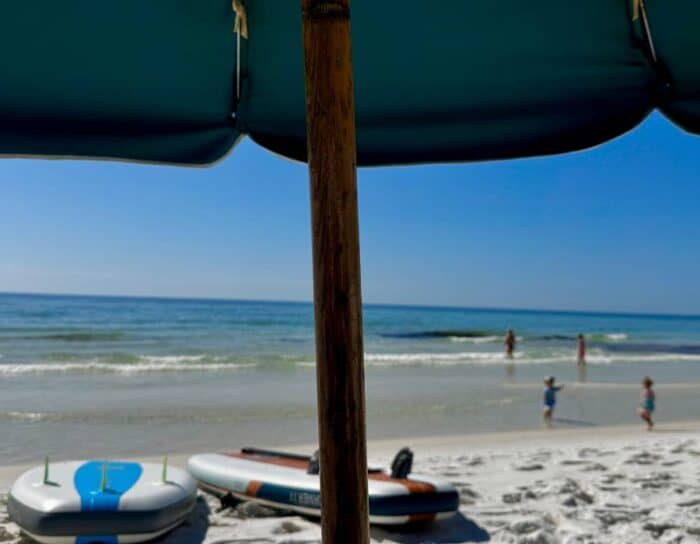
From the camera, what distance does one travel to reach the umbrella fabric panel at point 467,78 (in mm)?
1442

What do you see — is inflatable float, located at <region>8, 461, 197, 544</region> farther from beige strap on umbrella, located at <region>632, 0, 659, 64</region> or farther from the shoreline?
beige strap on umbrella, located at <region>632, 0, 659, 64</region>

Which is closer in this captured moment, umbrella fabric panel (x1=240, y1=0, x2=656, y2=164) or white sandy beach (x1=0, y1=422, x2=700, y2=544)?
umbrella fabric panel (x1=240, y1=0, x2=656, y2=164)

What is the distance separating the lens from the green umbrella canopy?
141 centimetres

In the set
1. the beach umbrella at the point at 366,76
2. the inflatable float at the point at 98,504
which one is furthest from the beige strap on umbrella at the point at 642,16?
the inflatable float at the point at 98,504

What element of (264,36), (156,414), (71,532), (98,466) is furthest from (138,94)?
(156,414)

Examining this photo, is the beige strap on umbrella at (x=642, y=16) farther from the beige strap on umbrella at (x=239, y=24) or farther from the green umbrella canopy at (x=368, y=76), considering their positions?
the beige strap on umbrella at (x=239, y=24)

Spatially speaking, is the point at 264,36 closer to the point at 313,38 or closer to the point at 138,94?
the point at 138,94

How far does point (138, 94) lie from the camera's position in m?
1.57

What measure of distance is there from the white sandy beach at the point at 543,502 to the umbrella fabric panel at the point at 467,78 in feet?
9.47

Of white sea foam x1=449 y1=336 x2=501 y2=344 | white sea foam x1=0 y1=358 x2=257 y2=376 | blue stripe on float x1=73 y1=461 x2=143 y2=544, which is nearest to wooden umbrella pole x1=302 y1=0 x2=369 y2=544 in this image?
blue stripe on float x1=73 y1=461 x2=143 y2=544

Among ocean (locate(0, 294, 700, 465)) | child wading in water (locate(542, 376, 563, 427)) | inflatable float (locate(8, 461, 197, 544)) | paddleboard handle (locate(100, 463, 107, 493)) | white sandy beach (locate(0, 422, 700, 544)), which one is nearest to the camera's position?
inflatable float (locate(8, 461, 197, 544))

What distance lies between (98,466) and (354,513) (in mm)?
3621

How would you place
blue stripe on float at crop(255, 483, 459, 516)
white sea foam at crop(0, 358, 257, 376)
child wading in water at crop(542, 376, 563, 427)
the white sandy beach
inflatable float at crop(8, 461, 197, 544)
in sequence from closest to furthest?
inflatable float at crop(8, 461, 197, 544)
the white sandy beach
blue stripe on float at crop(255, 483, 459, 516)
child wading in water at crop(542, 376, 563, 427)
white sea foam at crop(0, 358, 257, 376)

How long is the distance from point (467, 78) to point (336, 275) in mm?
810
